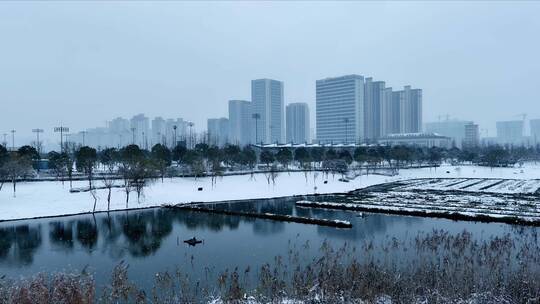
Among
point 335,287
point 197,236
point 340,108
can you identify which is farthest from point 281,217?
point 340,108

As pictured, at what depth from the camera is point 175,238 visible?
25203 mm

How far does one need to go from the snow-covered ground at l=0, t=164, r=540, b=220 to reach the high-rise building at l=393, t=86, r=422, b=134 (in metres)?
132

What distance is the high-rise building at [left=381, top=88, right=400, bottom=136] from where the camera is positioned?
634 ft

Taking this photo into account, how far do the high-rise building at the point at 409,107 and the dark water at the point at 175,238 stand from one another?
170 metres

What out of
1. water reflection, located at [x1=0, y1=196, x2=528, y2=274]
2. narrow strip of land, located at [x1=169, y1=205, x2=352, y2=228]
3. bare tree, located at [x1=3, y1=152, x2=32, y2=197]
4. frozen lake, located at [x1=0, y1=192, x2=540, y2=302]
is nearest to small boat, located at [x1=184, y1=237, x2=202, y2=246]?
frozen lake, located at [x1=0, y1=192, x2=540, y2=302]

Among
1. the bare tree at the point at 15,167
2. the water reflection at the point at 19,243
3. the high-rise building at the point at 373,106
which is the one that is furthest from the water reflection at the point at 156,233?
the high-rise building at the point at 373,106

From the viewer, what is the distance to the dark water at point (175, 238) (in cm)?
1919

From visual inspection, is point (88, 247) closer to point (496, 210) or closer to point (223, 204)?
point (223, 204)

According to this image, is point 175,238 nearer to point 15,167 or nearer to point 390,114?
point 15,167

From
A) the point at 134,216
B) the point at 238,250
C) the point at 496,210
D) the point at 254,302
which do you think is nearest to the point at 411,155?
the point at 496,210

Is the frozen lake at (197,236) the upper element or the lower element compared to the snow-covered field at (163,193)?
lower

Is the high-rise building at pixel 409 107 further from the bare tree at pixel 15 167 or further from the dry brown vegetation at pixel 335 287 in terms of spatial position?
the dry brown vegetation at pixel 335 287

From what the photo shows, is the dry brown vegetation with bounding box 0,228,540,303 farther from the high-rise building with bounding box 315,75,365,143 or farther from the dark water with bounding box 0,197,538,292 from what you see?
the high-rise building with bounding box 315,75,365,143

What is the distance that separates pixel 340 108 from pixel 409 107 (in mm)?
36947
